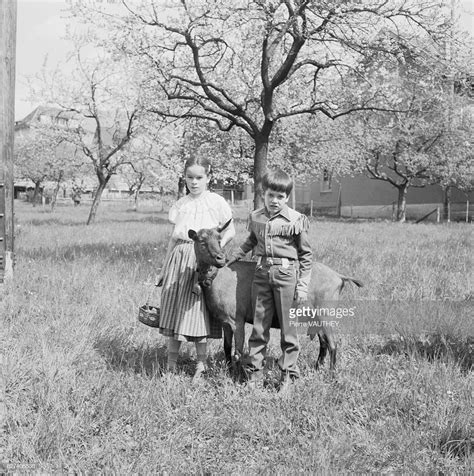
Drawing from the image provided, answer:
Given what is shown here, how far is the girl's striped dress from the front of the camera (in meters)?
4.42

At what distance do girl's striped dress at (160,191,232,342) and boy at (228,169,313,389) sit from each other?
43cm

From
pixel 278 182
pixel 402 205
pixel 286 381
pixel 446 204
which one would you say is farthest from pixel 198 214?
pixel 446 204

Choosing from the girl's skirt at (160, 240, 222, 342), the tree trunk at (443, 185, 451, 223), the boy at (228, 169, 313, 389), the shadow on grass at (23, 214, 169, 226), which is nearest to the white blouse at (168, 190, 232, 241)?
the girl's skirt at (160, 240, 222, 342)

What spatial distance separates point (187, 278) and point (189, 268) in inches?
3.3

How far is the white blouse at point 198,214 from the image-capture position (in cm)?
449

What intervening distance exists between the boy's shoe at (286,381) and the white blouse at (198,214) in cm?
133

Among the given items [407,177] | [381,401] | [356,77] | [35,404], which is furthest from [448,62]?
[407,177]

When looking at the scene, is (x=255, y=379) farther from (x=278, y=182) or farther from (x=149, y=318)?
(x=278, y=182)

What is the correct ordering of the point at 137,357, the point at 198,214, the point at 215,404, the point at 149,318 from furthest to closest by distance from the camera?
the point at 137,357
the point at 149,318
the point at 198,214
the point at 215,404

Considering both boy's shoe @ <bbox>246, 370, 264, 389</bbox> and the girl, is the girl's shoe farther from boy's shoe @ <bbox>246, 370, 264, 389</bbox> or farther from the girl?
boy's shoe @ <bbox>246, 370, 264, 389</bbox>

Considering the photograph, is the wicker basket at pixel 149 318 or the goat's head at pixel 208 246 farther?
the wicker basket at pixel 149 318

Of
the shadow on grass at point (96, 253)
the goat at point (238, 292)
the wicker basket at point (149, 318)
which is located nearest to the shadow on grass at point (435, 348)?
the goat at point (238, 292)

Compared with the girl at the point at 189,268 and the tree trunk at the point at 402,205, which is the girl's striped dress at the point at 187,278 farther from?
the tree trunk at the point at 402,205

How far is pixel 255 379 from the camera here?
165 inches
